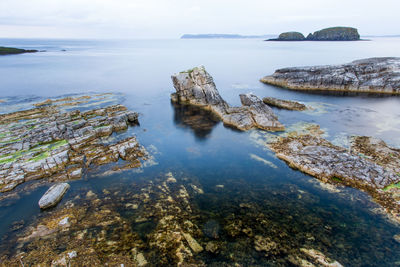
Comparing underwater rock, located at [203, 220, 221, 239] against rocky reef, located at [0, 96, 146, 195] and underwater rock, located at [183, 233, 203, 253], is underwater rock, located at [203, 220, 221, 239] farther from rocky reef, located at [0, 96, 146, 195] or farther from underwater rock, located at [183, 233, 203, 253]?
rocky reef, located at [0, 96, 146, 195]

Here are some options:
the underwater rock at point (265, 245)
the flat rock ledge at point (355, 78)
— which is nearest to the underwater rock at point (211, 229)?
the underwater rock at point (265, 245)

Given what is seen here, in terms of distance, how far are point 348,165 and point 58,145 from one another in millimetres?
37549

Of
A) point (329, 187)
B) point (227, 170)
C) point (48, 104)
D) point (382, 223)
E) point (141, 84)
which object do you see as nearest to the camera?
point (382, 223)

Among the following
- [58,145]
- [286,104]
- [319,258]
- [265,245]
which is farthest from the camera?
[286,104]

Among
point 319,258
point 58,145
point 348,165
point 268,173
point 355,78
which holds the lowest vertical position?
point 268,173

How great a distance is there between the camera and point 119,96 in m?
58.0

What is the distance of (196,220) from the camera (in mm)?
18469

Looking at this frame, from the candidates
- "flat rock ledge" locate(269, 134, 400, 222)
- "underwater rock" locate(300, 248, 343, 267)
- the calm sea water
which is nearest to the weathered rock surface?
the calm sea water

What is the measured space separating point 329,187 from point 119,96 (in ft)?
174

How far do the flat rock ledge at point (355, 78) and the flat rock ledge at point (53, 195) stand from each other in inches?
2642

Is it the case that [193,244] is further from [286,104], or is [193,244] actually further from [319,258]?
[286,104]

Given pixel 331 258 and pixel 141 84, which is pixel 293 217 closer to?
pixel 331 258

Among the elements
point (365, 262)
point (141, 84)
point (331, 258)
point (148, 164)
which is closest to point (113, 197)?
point (148, 164)

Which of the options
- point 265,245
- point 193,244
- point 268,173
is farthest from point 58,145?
point 265,245
